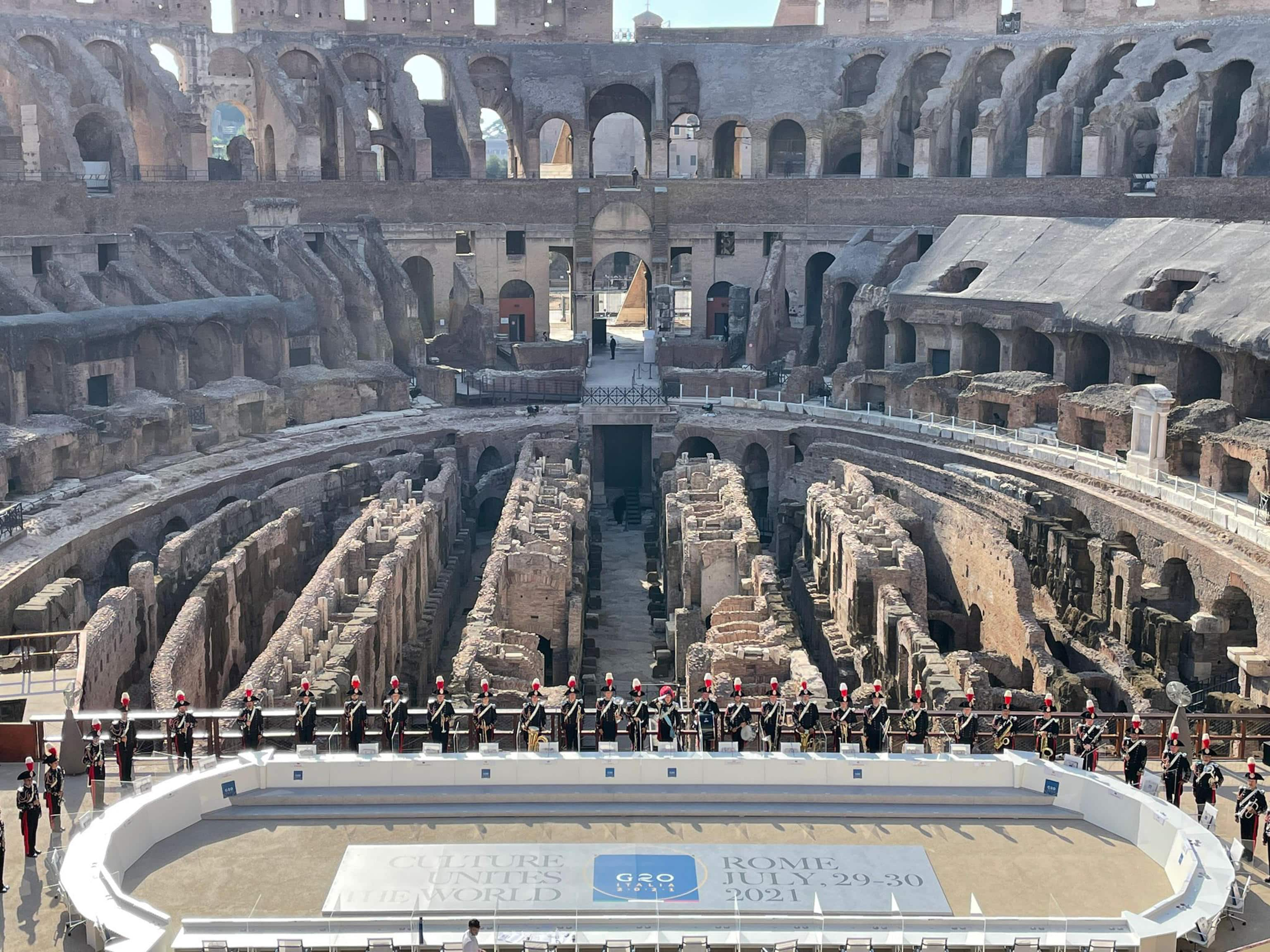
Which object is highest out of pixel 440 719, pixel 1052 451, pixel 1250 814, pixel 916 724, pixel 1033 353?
pixel 1033 353

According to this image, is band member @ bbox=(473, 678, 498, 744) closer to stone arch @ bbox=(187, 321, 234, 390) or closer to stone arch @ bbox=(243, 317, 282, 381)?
stone arch @ bbox=(187, 321, 234, 390)

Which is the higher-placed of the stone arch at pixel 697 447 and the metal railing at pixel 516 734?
the stone arch at pixel 697 447

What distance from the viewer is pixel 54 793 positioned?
17.9m

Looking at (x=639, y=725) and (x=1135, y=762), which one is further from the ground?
(x=639, y=725)

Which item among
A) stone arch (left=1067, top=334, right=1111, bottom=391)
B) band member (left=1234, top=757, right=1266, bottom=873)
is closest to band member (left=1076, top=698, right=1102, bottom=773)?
band member (left=1234, top=757, right=1266, bottom=873)

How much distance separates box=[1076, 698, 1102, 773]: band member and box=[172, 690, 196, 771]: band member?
11.0 m

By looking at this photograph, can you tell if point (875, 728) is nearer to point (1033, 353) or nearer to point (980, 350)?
point (1033, 353)

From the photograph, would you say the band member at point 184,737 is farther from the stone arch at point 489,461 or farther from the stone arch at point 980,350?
the stone arch at point 980,350

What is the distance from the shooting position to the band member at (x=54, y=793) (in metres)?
17.9

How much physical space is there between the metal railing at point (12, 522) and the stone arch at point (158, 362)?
11633mm

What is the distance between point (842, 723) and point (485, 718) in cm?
468

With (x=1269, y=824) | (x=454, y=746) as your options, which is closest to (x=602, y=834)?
(x=454, y=746)

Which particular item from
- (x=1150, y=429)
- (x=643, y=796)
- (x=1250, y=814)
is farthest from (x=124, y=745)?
(x=1150, y=429)

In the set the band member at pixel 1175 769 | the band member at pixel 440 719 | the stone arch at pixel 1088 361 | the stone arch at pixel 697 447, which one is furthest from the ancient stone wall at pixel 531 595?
the stone arch at pixel 1088 361
